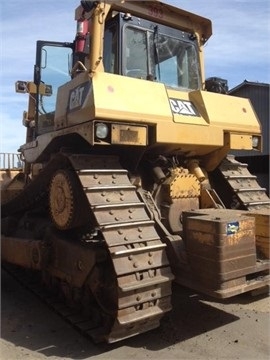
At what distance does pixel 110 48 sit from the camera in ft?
16.3

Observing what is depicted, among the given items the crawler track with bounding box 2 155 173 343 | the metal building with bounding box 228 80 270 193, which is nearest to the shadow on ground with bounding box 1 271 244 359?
the crawler track with bounding box 2 155 173 343

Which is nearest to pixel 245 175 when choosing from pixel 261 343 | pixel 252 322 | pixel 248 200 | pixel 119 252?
pixel 248 200

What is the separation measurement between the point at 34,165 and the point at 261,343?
3485mm

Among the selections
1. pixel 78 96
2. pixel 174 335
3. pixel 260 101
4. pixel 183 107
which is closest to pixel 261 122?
pixel 260 101

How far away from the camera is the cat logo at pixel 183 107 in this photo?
15.1 feet

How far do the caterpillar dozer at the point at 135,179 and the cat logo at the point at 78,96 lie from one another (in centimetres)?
2

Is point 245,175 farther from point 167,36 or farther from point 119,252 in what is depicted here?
point 119,252

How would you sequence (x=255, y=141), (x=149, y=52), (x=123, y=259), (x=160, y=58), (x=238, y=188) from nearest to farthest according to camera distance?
(x=123, y=259), (x=149, y=52), (x=160, y=58), (x=238, y=188), (x=255, y=141)

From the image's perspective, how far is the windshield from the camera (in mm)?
4977

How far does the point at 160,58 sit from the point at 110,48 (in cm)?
64

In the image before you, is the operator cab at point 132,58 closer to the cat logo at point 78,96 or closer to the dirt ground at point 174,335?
the cat logo at point 78,96

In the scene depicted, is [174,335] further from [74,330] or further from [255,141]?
[255,141]

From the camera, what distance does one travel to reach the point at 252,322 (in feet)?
14.4

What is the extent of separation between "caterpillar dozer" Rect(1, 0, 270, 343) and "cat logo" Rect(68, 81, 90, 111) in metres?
0.02
